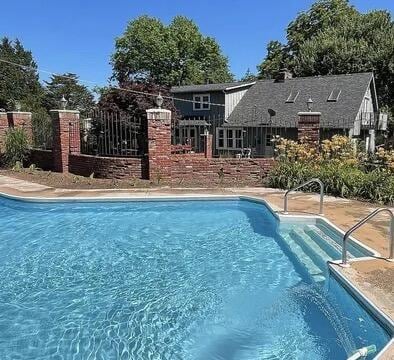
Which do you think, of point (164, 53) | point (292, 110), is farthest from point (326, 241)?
point (164, 53)

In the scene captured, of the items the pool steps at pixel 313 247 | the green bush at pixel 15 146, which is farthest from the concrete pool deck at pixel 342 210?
the green bush at pixel 15 146

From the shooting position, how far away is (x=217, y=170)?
12781 millimetres

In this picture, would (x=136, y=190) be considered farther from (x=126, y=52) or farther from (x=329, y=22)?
(x=126, y=52)

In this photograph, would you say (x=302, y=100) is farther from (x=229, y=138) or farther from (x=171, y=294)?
(x=171, y=294)

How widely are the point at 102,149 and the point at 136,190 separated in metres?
4.13

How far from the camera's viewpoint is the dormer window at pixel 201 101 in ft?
95.0

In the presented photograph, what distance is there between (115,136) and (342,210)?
8.60m

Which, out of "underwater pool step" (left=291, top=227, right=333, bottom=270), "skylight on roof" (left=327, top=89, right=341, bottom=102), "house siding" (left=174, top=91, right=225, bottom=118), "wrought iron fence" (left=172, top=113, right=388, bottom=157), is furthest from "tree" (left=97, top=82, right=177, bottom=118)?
"house siding" (left=174, top=91, right=225, bottom=118)

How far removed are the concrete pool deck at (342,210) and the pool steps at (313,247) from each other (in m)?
0.40

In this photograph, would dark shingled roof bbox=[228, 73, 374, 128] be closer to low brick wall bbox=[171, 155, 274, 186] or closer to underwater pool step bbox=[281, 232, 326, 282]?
low brick wall bbox=[171, 155, 274, 186]

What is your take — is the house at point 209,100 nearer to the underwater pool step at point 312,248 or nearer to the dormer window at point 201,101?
→ the dormer window at point 201,101

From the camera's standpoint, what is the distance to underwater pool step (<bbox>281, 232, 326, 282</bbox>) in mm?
5762

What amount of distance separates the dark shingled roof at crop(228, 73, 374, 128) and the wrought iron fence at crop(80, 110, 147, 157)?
11.4 metres

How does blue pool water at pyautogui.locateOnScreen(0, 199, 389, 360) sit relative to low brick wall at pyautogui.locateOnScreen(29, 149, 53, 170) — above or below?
below
